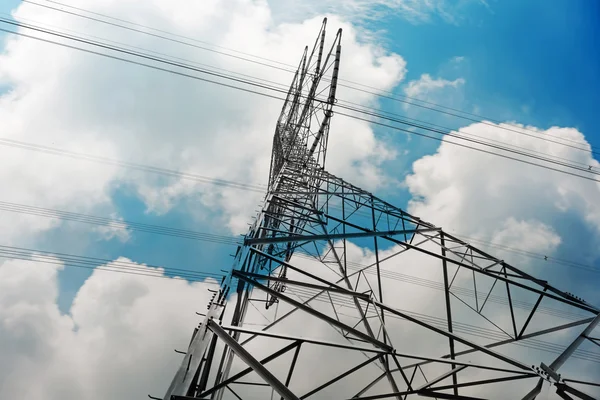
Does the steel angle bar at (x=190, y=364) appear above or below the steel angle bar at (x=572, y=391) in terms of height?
above

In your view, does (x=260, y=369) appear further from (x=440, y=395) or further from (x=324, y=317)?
(x=440, y=395)

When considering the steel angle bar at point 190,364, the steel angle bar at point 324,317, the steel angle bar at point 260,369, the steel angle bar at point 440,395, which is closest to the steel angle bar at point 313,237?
the steel angle bar at point 324,317

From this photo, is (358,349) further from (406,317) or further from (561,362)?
(561,362)

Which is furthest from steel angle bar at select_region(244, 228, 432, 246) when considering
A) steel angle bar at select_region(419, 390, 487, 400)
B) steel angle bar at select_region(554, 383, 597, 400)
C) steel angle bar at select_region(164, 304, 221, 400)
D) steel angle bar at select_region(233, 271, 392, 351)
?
steel angle bar at select_region(554, 383, 597, 400)

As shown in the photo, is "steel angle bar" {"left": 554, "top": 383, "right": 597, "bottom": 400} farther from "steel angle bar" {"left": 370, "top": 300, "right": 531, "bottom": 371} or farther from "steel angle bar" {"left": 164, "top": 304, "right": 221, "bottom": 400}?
"steel angle bar" {"left": 164, "top": 304, "right": 221, "bottom": 400}

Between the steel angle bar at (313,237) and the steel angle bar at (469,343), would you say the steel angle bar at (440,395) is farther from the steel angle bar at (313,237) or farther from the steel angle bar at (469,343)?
the steel angle bar at (313,237)

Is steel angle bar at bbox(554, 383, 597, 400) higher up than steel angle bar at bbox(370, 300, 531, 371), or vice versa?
steel angle bar at bbox(370, 300, 531, 371)

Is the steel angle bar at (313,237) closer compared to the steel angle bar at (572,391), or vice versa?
the steel angle bar at (572,391)

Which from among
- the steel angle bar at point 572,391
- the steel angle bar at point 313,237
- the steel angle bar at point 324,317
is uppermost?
the steel angle bar at point 313,237

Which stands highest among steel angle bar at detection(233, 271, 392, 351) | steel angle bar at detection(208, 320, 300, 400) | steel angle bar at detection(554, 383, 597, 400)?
steel angle bar at detection(233, 271, 392, 351)

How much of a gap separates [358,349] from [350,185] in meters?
9.01

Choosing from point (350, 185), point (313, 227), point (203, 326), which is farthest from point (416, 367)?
point (350, 185)

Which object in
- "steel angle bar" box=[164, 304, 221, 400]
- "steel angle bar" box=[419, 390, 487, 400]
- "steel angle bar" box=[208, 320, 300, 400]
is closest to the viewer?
"steel angle bar" box=[164, 304, 221, 400]

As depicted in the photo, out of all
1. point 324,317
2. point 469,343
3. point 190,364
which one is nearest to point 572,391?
point 469,343
